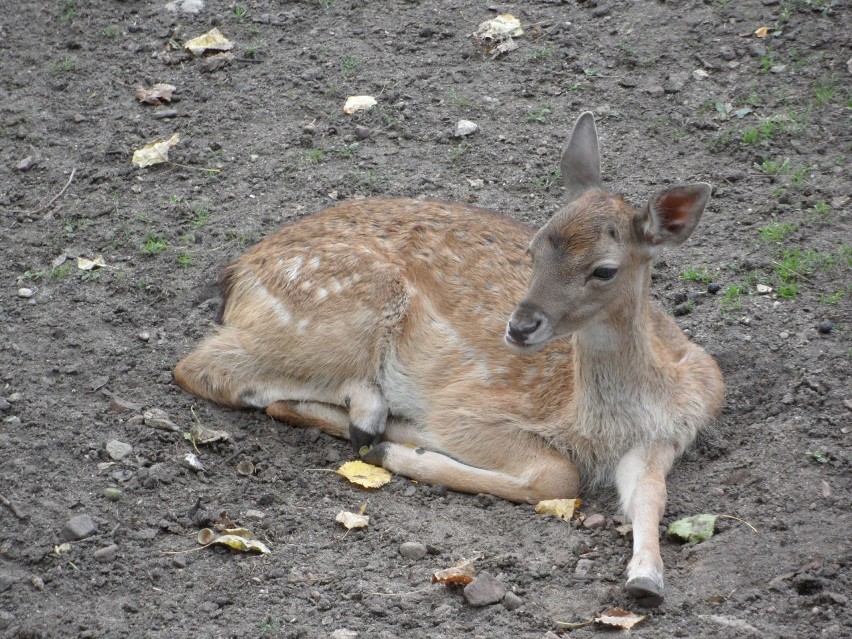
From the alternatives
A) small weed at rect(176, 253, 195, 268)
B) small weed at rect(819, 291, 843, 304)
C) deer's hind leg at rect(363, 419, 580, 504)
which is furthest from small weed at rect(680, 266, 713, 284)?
small weed at rect(176, 253, 195, 268)

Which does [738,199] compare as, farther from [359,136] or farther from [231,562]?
[231,562]

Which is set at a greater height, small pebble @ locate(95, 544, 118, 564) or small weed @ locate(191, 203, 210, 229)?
small pebble @ locate(95, 544, 118, 564)

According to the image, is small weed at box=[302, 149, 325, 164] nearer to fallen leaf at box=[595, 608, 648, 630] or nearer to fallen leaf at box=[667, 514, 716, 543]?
fallen leaf at box=[667, 514, 716, 543]

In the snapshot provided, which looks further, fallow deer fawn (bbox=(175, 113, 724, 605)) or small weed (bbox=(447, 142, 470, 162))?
small weed (bbox=(447, 142, 470, 162))

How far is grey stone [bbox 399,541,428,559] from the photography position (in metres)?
5.39

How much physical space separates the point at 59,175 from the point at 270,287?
259cm

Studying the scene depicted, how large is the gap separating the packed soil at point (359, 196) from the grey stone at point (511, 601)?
0.11m

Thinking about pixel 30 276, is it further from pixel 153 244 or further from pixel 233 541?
pixel 233 541

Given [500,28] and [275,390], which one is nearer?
[275,390]

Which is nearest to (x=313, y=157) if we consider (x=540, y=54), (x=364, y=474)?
(x=540, y=54)

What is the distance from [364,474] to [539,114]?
3.94m

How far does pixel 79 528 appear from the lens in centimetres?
514

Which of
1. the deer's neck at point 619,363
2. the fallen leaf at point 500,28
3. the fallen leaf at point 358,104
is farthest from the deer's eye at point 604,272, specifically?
the fallen leaf at point 500,28

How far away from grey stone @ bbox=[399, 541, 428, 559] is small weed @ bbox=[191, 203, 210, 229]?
3.49 metres
